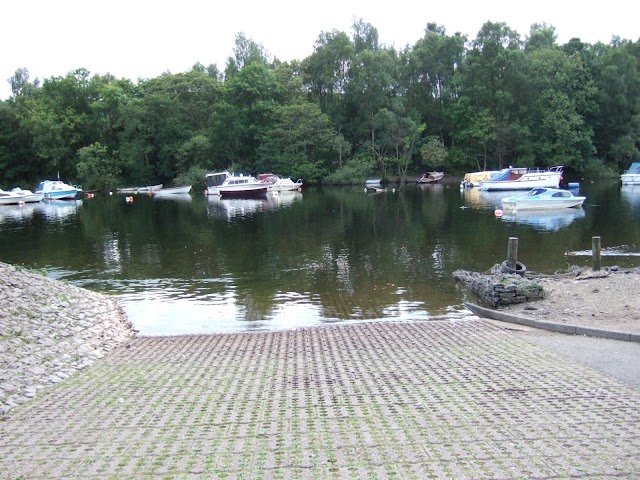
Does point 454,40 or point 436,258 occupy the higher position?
point 454,40

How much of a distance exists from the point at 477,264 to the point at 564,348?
11818 mm

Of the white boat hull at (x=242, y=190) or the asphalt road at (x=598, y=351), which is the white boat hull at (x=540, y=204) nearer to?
the asphalt road at (x=598, y=351)

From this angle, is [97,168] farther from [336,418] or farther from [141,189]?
[336,418]

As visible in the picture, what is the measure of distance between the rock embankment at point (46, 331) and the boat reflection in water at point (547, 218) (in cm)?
2364

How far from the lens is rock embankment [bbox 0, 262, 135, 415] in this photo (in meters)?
8.72

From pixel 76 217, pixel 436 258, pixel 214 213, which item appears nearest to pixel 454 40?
pixel 214 213

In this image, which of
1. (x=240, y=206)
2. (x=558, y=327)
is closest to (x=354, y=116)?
(x=240, y=206)

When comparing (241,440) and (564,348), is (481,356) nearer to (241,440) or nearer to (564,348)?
(564,348)

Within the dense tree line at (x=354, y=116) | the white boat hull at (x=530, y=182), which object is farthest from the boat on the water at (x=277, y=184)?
the white boat hull at (x=530, y=182)

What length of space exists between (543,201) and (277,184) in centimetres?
3543

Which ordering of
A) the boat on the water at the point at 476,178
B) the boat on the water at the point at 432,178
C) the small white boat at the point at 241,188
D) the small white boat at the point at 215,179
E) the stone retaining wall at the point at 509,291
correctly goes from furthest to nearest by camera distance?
the boat on the water at the point at 432,178, the small white boat at the point at 215,179, the boat on the water at the point at 476,178, the small white boat at the point at 241,188, the stone retaining wall at the point at 509,291

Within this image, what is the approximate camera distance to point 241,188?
64.4 metres

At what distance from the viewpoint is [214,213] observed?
149 feet

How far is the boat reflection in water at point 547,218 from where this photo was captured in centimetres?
3168
